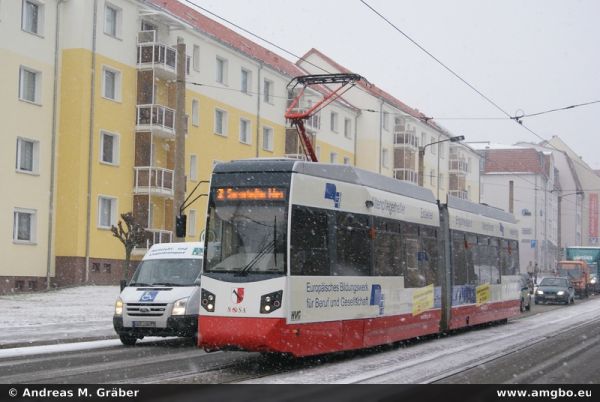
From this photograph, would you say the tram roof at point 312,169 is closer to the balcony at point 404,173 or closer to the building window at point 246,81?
the building window at point 246,81

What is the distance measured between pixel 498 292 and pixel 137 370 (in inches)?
562

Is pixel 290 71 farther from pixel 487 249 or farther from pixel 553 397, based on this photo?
pixel 553 397

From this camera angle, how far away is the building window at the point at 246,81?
4982cm

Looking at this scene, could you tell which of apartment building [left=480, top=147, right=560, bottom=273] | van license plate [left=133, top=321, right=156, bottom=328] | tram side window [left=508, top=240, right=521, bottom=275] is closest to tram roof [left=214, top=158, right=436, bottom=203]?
van license plate [left=133, top=321, right=156, bottom=328]

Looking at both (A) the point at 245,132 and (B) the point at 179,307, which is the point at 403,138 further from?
(B) the point at 179,307

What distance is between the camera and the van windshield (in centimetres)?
1842

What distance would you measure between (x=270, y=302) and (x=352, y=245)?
7.97 ft

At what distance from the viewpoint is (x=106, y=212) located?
39594 millimetres

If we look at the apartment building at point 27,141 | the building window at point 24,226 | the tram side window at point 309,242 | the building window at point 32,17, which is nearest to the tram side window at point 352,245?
the tram side window at point 309,242

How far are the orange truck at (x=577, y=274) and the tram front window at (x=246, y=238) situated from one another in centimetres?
4246

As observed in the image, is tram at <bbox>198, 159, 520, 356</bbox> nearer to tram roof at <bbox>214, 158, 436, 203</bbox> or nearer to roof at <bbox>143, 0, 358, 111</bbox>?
tram roof at <bbox>214, 158, 436, 203</bbox>

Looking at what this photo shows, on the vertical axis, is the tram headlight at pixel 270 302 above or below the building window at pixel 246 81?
below

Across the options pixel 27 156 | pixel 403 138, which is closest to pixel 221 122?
pixel 27 156

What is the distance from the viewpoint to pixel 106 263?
38875 mm
